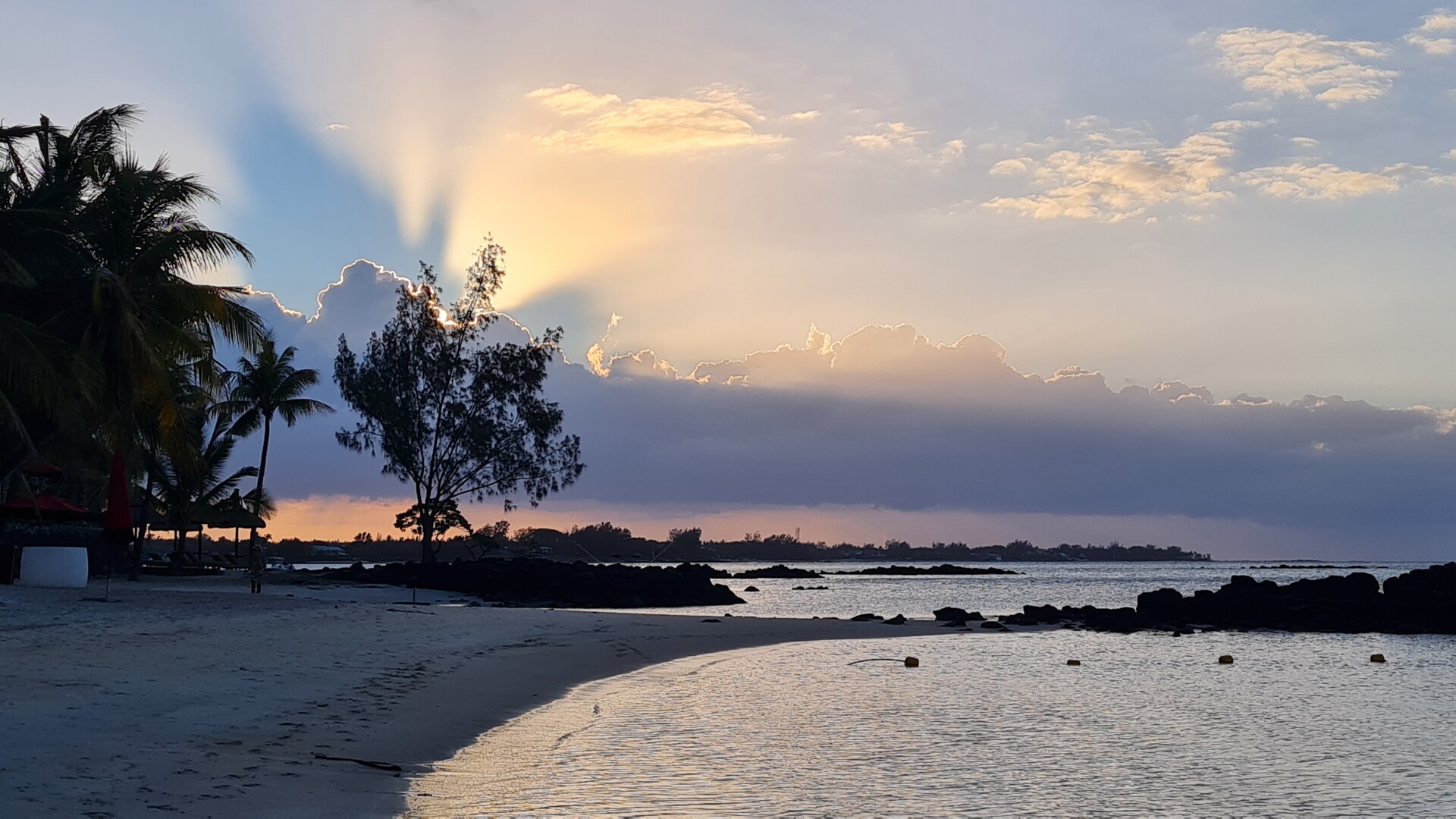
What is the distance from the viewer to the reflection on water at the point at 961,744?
37.7 feet

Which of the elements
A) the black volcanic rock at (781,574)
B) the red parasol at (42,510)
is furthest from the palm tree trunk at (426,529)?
the black volcanic rock at (781,574)

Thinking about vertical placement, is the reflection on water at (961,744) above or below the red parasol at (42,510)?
below

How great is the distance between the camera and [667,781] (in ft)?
39.1

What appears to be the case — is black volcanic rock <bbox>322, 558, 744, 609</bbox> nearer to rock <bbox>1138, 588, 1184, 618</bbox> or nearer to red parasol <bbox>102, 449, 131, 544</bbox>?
rock <bbox>1138, 588, 1184, 618</bbox>

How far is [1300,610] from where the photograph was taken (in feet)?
150

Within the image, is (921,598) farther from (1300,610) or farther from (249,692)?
(249,692)

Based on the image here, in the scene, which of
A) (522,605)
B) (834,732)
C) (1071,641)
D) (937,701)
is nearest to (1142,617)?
(1071,641)

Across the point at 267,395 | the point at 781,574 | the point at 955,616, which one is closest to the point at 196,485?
the point at 267,395

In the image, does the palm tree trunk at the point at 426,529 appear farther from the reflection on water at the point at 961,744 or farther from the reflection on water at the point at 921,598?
the reflection on water at the point at 961,744

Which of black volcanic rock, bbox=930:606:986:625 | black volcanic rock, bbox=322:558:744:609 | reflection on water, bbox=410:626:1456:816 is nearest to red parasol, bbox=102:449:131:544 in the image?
reflection on water, bbox=410:626:1456:816

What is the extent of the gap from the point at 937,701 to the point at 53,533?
34.3 m

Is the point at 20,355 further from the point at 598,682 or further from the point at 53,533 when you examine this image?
the point at 53,533

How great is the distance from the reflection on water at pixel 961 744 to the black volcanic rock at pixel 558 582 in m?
22.9

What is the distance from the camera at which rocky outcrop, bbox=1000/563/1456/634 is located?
4447 centimetres
